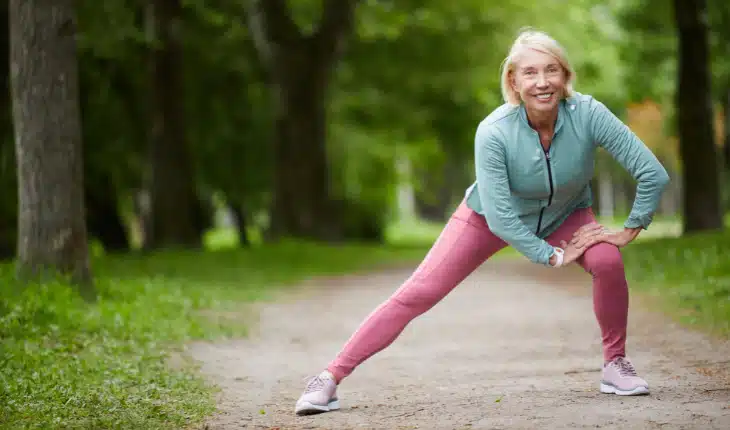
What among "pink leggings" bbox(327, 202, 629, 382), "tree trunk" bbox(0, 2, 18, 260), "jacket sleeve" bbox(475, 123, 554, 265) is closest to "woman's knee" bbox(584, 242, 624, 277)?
"pink leggings" bbox(327, 202, 629, 382)

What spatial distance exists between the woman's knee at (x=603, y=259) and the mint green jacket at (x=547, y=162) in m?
0.17

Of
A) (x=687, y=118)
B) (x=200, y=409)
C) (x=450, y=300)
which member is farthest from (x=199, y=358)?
(x=687, y=118)

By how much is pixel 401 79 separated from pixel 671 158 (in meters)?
35.4

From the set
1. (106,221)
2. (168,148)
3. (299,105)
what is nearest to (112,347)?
(168,148)

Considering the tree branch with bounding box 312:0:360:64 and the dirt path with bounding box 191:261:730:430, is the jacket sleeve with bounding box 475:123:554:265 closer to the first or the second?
the dirt path with bounding box 191:261:730:430

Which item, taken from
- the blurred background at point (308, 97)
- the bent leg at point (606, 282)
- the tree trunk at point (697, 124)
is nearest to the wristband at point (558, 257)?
the bent leg at point (606, 282)

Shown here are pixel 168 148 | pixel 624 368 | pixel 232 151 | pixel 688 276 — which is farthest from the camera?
pixel 232 151

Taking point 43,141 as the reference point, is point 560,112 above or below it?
above

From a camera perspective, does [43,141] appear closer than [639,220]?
No

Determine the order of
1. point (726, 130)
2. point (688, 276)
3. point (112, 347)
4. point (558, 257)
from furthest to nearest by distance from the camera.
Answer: point (726, 130) → point (688, 276) → point (112, 347) → point (558, 257)

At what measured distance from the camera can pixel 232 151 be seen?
28.9 metres

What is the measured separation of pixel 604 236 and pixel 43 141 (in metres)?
6.59

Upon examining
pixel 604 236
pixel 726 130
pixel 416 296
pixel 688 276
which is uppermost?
pixel 604 236

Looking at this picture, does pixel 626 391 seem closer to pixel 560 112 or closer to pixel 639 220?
pixel 639 220
